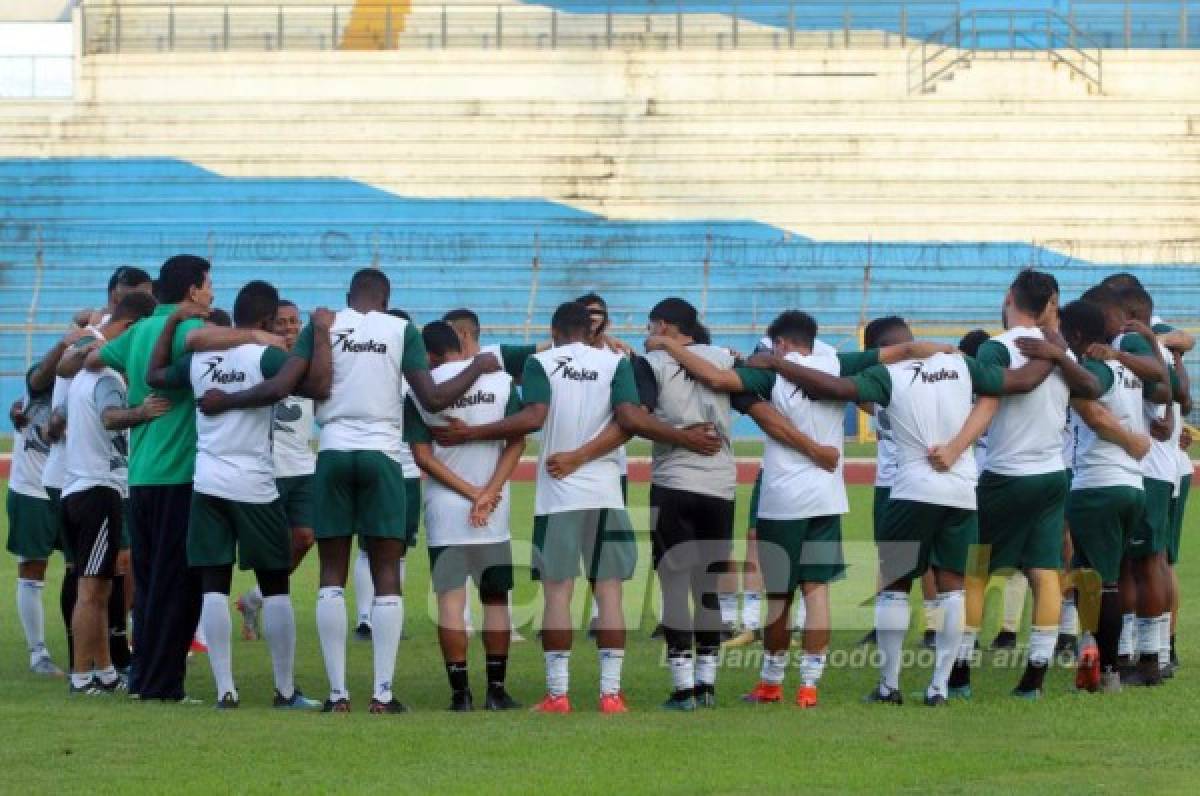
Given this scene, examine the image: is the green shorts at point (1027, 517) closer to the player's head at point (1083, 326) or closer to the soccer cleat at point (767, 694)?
the player's head at point (1083, 326)

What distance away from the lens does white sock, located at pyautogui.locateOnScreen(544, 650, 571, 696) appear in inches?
420

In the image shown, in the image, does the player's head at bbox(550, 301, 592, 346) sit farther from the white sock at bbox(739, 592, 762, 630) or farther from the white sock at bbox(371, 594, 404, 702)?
the white sock at bbox(739, 592, 762, 630)

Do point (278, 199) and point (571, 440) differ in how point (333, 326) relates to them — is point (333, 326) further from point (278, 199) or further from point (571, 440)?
point (278, 199)

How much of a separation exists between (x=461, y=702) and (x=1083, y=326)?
12.4 feet

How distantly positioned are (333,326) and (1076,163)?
94.6 feet

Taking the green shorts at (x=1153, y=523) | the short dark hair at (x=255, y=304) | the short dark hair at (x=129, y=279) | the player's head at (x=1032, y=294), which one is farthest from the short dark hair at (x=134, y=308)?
the green shorts at (x=1153, y=523)

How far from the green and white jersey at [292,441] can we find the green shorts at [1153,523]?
4798 millimetres

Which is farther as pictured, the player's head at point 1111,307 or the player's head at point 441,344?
the player's head at point 1111,307

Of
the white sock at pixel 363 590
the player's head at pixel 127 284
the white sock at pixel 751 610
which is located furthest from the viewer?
the white sock at pixel 363 590

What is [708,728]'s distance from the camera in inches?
396

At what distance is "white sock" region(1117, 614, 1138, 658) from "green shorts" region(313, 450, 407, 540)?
402 centimetres

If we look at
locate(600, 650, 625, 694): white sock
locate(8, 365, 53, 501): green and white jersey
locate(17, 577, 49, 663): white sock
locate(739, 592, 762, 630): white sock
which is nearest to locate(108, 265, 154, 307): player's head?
locate(8, 365, 53, 501): green and white jersey

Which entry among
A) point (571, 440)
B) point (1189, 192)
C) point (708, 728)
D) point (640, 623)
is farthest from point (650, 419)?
point (1189, 192)

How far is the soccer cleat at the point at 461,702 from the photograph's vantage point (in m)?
10.8
